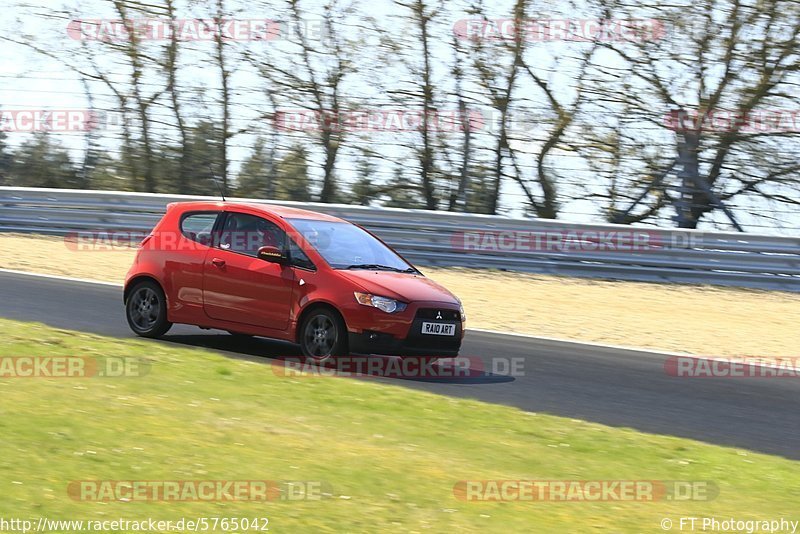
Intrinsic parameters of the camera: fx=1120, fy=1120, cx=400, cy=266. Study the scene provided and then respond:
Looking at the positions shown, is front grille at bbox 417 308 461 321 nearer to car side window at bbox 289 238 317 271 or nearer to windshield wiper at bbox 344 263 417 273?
windshield wiper at bbox 344 263 417 273

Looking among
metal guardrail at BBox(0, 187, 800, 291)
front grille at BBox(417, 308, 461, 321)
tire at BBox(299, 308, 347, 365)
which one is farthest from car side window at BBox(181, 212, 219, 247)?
metal guardrail at BBox(0, 187, 800, 291)

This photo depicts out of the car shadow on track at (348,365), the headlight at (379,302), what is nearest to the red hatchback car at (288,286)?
the headlight at (379,302)

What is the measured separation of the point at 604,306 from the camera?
655 inches

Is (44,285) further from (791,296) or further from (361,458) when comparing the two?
(791,296)

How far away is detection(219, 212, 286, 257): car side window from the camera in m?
10.8

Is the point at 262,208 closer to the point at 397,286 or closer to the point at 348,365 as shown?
the point at 397,286

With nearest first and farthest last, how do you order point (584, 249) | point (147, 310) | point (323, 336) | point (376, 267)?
1. point (323, 336)
2. point (376, 267)
3. point (147, 310)
4. point (584, 249)

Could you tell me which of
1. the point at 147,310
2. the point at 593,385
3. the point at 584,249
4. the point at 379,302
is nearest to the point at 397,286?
the point at 379,302

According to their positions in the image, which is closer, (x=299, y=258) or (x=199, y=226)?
(x=299, y=258)

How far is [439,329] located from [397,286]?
0.56 meters

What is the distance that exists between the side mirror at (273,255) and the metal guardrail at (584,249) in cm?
866

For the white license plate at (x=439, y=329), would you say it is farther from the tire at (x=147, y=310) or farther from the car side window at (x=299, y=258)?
the tire at (x=147, y=310)

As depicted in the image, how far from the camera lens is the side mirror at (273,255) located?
34.7 ft

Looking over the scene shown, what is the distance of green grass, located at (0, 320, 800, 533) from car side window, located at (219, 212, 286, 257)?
1668mm
